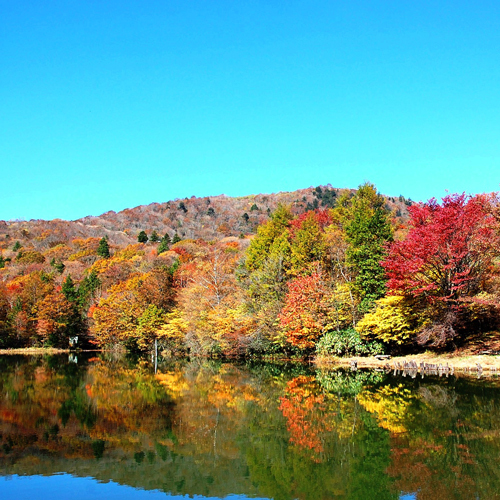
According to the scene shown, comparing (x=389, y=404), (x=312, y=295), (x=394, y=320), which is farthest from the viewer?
(x=312, y=295)

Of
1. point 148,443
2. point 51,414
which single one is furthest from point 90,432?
point 51,414

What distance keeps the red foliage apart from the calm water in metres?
7.58

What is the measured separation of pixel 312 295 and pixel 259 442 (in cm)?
2363

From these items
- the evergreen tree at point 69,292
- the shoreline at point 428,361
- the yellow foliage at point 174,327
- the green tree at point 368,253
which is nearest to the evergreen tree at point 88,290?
the evergreen tree at point 69,292

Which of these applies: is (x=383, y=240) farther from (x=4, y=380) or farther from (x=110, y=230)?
(x=110, y=230)

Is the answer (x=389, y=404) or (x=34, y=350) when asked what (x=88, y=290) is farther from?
(x=389, y=404)

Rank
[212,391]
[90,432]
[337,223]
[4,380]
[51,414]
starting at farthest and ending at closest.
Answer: [337,223] < [4,380] < [212,391] < [51,414] < [90,432]

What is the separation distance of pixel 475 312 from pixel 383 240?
30.2 ft

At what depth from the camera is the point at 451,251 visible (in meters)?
28.5

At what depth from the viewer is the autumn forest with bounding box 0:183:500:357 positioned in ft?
95.2

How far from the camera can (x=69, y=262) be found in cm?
10706

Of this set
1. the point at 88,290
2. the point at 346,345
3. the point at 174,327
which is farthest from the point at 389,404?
the point at 88,290

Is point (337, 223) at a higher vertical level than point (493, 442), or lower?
higher

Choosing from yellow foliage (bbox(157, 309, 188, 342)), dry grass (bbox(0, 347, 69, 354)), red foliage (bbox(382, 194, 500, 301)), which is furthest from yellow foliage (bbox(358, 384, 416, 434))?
dry grass (bbox(0, 347, 69, 354))
